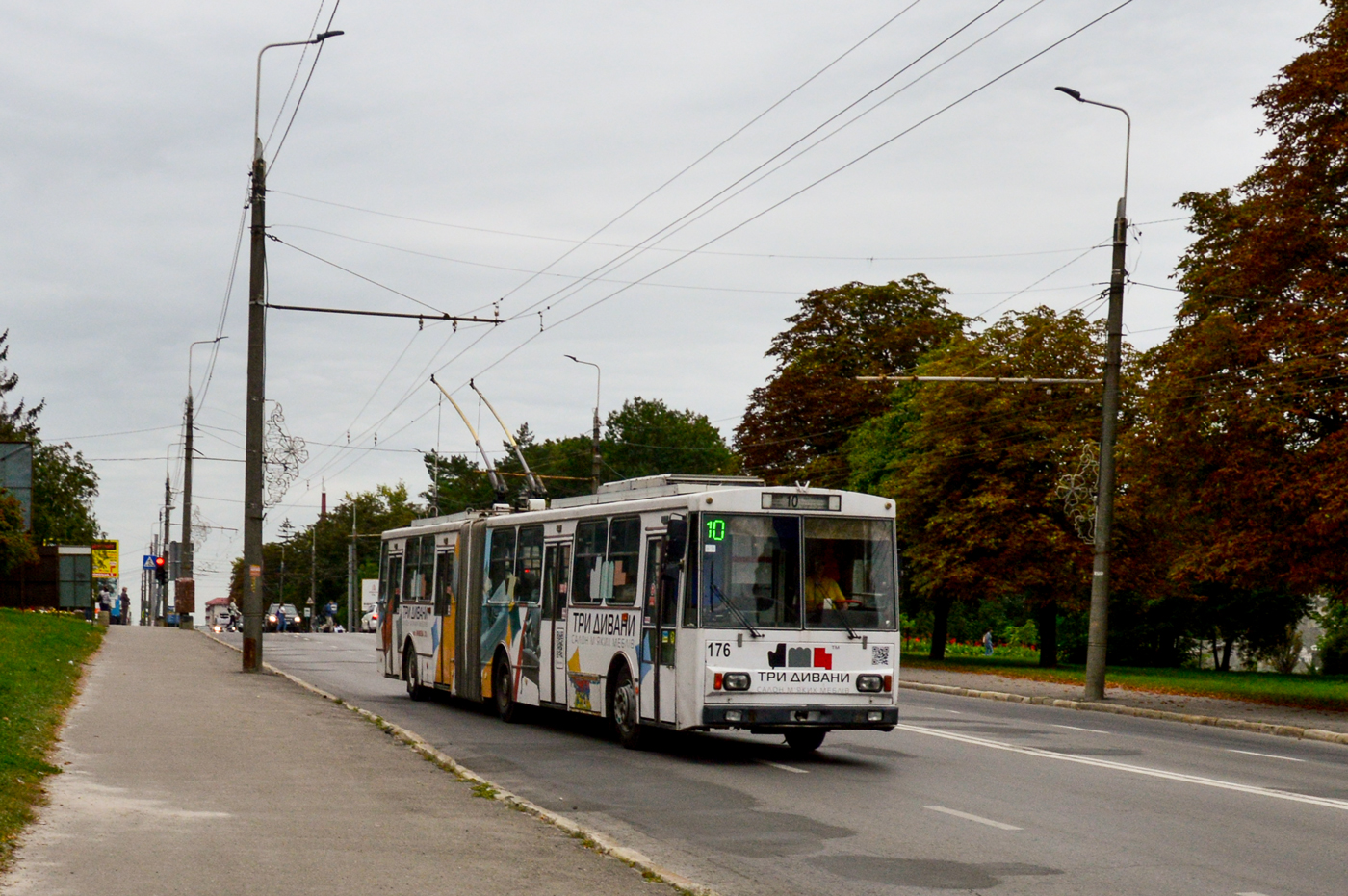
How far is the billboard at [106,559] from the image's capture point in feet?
291

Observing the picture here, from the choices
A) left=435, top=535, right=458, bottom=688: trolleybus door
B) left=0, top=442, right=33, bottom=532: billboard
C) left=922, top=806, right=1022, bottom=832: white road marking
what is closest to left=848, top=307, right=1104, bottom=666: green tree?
left=435, top=535, right=458, bottom=688: trolleybus door

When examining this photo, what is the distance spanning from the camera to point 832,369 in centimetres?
5831

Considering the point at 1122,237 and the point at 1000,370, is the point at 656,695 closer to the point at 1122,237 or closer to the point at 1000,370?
the point at 1122,237

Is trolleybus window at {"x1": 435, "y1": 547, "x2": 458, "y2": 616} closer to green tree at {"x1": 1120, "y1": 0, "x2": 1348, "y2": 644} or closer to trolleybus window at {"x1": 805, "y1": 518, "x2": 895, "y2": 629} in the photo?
trolleybus window at {"x1": 805, "y1": 518, "x2": 895, "y2": 629}

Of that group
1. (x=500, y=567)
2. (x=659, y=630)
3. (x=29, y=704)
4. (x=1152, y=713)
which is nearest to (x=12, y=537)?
(x=500, y=567)

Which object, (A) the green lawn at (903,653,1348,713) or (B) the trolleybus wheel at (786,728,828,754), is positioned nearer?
(B) the trolleybus wheel at (786,728,828,754)

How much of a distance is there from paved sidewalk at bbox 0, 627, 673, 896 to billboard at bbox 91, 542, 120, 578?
75999 mm

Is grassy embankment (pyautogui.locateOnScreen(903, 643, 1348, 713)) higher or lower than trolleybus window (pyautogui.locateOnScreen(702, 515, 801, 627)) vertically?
lower

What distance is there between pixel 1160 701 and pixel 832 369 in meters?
30.0

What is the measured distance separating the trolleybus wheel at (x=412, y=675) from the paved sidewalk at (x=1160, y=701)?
1200 cm

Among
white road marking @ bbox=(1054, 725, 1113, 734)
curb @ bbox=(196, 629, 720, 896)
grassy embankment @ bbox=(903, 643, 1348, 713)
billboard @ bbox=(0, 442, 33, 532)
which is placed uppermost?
billboard @ bbox=(0, 442, 33, 532)

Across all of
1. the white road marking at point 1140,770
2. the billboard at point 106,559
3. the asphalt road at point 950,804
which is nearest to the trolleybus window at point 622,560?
the asphalt road at point 950,804

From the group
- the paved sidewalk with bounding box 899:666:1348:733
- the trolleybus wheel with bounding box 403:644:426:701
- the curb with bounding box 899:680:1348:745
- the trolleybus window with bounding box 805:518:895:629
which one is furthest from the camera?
the trolleybus wheel with bounding box 403:644:426:701

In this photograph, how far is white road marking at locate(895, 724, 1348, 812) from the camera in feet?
43.4
